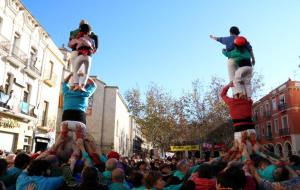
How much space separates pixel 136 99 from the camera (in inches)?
1531

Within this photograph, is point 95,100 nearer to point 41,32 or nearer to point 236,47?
point 41,32

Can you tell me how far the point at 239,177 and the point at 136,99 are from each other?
3538cm

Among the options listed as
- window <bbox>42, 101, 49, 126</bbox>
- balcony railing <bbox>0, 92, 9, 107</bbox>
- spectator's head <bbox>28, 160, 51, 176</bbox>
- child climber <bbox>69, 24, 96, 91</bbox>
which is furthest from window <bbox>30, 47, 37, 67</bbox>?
spectator's head <bbox>28, 160, 51, 176</bbox>

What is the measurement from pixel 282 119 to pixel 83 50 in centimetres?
4060

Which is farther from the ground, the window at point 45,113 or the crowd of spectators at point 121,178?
the window at point 45,113

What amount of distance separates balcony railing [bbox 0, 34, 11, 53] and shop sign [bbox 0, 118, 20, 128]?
15.0 ft

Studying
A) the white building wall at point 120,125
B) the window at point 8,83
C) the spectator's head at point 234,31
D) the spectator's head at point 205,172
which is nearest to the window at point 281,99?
the white building wall at point 120,125

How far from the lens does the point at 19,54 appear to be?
23172 mm

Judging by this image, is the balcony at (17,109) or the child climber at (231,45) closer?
the child climber at (231,45)

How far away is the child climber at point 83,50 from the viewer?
23.6 feet

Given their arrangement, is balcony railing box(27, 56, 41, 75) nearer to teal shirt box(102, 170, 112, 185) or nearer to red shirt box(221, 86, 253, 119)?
red shirt box(221, 86, 253, 119)

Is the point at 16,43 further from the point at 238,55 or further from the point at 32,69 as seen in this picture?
the point at 238,55

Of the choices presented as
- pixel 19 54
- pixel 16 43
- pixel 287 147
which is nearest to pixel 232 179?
pixel 19 54

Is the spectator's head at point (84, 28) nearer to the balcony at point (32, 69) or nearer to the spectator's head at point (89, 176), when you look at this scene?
the spectator's head at point (89, 176)
